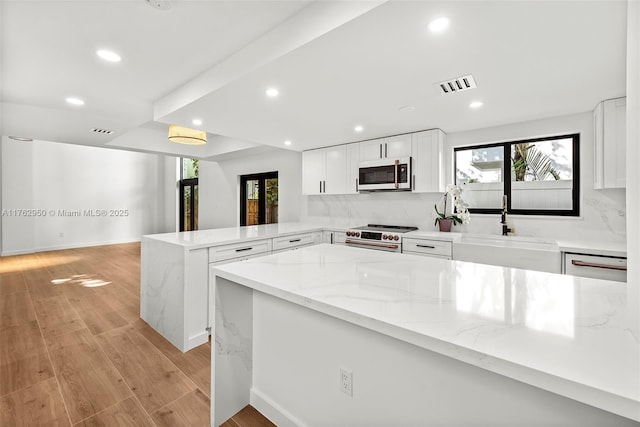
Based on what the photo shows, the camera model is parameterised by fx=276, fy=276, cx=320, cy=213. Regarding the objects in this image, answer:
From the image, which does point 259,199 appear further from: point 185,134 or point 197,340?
point 197,340

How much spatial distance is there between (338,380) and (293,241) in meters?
2.34

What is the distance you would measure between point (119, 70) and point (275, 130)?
1633 mm

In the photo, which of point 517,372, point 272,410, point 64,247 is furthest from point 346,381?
point 64,247

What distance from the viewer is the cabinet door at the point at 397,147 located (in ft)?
11.6

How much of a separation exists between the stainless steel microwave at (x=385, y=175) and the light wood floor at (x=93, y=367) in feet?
8.79

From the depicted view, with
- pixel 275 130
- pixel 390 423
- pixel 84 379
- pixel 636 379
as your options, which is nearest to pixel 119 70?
pixel 275 130

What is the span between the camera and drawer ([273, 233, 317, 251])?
130 inches

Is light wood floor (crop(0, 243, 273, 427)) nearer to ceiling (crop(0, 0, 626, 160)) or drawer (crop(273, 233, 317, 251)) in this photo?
drawer (crop(273, 233, 317, 251))

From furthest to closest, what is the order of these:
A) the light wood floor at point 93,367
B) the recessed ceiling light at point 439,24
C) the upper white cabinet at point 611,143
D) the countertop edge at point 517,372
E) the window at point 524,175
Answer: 1. the window at point 524,175
2. the upper white cabinet at point 611,143
3. the light wood floor at point 93,367
4. the recessed ceiling light at point 439,24
5. the countertop edge at point 517,372

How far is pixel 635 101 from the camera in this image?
74cm

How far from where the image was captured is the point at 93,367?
2.14 metres

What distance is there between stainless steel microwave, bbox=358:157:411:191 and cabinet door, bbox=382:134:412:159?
0.29ft

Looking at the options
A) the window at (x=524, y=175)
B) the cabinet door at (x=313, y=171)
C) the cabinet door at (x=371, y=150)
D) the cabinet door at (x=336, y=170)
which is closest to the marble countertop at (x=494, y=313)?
the window at (x=524, y=175)

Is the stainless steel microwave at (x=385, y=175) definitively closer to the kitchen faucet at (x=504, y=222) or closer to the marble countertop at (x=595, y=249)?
the kitchen faucet at (x=504, y=222)
